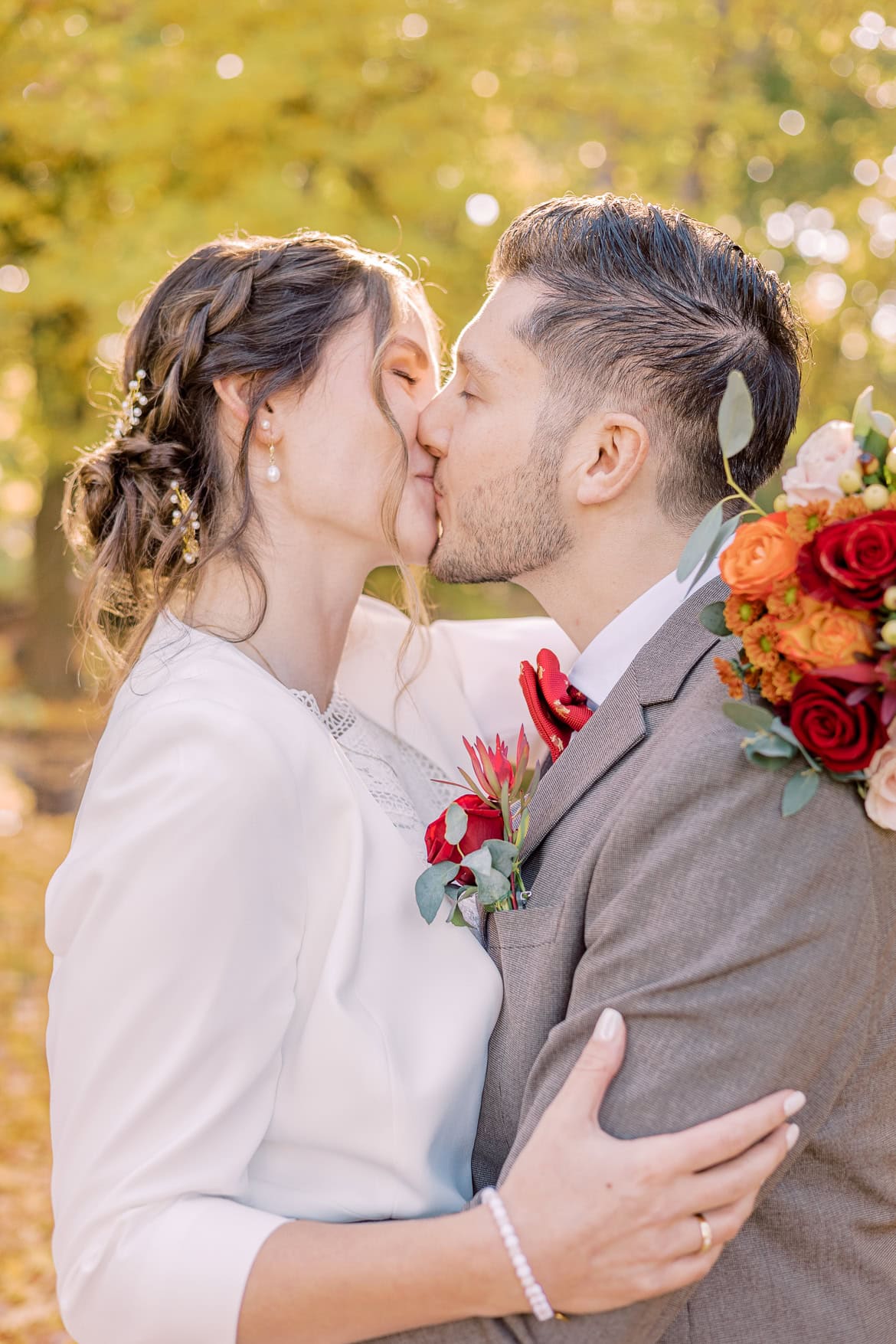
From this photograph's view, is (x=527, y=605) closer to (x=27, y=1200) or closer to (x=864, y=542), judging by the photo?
(x=27, y=1200)

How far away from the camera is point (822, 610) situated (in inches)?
65.1

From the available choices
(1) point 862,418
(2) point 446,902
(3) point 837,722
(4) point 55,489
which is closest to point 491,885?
(2) point 446,902

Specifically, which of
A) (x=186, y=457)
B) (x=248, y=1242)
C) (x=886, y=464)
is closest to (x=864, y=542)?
(x=886, y=464)

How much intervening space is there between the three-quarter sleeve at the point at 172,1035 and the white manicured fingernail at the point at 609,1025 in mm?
557

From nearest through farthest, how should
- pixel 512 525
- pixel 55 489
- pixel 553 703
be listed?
1. pixel 553 703
2. pixel 512 525
3. pixel 55 489

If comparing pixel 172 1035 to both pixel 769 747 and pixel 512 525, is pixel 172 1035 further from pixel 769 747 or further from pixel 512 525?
pixel 512 525

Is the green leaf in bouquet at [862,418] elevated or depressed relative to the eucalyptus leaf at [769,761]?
elevated

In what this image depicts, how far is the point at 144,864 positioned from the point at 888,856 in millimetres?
1165

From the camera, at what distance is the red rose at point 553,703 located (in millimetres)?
2506

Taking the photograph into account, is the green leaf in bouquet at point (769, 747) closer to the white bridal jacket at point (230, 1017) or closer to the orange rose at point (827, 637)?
the orange rose at point (827, 637)

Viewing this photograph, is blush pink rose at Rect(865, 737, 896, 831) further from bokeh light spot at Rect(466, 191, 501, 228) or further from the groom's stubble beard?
bokeh light spot at Rect(466, 191, 501, 228)

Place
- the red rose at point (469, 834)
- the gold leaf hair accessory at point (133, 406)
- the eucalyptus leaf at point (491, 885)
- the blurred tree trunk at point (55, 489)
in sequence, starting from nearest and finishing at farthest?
the eucalyptus leaf at point (491, 885) < the red rose at point (469, 834) < the gold leaf hair accessory at point (133, 406) < the blurred tree trunk at point (55, 489)

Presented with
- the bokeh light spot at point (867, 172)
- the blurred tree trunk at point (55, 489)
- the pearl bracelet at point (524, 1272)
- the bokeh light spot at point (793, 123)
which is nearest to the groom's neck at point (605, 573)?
the pearl bracelet at point (524, 1272)

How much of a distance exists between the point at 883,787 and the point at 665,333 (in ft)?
4.02
